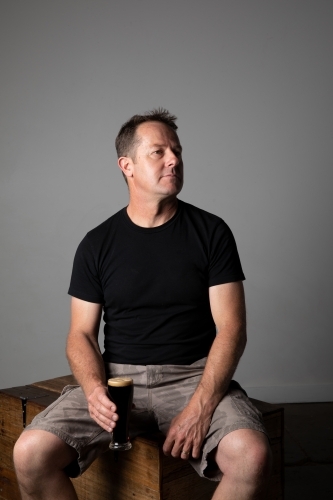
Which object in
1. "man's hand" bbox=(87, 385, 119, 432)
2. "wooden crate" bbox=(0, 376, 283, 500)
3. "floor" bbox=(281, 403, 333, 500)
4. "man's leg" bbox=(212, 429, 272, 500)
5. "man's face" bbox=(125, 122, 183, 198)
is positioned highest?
"man's face" bbox=(125, 122, 183, 198)

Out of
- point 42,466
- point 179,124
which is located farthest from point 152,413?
point 179,124

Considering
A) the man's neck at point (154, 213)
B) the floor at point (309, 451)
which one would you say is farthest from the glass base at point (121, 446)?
the floor at point (309, 451)

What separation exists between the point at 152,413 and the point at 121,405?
0.29 metres

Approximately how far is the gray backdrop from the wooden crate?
56.4 inches

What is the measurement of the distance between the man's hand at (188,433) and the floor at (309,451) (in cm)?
108

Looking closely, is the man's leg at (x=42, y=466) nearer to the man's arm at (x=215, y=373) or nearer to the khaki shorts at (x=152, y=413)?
the khaki shorts at (x=152, y=413)

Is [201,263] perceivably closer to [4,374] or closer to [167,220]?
[167,220]

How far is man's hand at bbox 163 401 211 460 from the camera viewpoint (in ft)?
6.03

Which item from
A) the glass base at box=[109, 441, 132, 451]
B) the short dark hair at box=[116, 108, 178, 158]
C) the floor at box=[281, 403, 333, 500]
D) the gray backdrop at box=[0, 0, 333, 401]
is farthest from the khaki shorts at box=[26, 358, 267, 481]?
the gray backdrop at box=[0, 0, 333, 401]

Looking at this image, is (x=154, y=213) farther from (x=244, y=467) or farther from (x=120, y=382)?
(x=244, y=467)

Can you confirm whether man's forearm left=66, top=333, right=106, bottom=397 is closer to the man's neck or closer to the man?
the man

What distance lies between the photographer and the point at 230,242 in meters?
2.18

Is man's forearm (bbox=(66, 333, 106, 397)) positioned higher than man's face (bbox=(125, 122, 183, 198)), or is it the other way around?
man's face (bbox=(125, 122, 183, 198))

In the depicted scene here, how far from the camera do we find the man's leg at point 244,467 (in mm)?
1696
